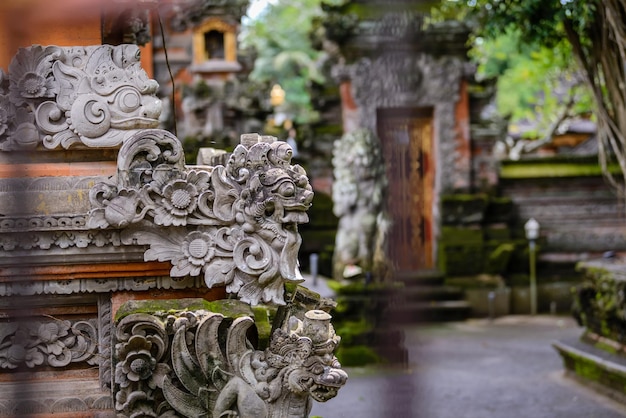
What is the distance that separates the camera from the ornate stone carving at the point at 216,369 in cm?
344

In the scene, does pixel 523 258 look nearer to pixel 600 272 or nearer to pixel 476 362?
pixel 476 362

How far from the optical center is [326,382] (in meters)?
3.45

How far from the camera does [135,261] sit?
3662mm

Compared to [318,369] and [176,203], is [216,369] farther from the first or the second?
[176,203]

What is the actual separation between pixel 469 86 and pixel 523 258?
288 cm

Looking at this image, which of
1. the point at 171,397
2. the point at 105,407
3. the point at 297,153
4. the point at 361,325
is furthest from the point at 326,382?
the point at 297,153

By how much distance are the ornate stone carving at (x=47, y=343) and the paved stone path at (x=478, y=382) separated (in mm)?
2347

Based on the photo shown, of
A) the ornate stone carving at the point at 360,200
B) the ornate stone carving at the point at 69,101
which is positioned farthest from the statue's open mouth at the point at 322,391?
the ornate stone carving at the point at 360,200

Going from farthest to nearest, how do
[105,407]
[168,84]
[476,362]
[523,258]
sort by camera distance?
[168,84] → [523,258] → [476,362] → [105,407]

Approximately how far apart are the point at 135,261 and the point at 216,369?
1.75ft

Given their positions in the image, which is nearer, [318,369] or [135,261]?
[318,369]

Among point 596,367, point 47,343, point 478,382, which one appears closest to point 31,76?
point 47,343

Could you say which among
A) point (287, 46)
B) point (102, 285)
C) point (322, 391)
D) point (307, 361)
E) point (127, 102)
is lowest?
point (322, 391)

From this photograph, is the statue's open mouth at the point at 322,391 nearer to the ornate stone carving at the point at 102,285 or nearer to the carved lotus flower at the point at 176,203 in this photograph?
the ornate stone carving at the point at 102,285
